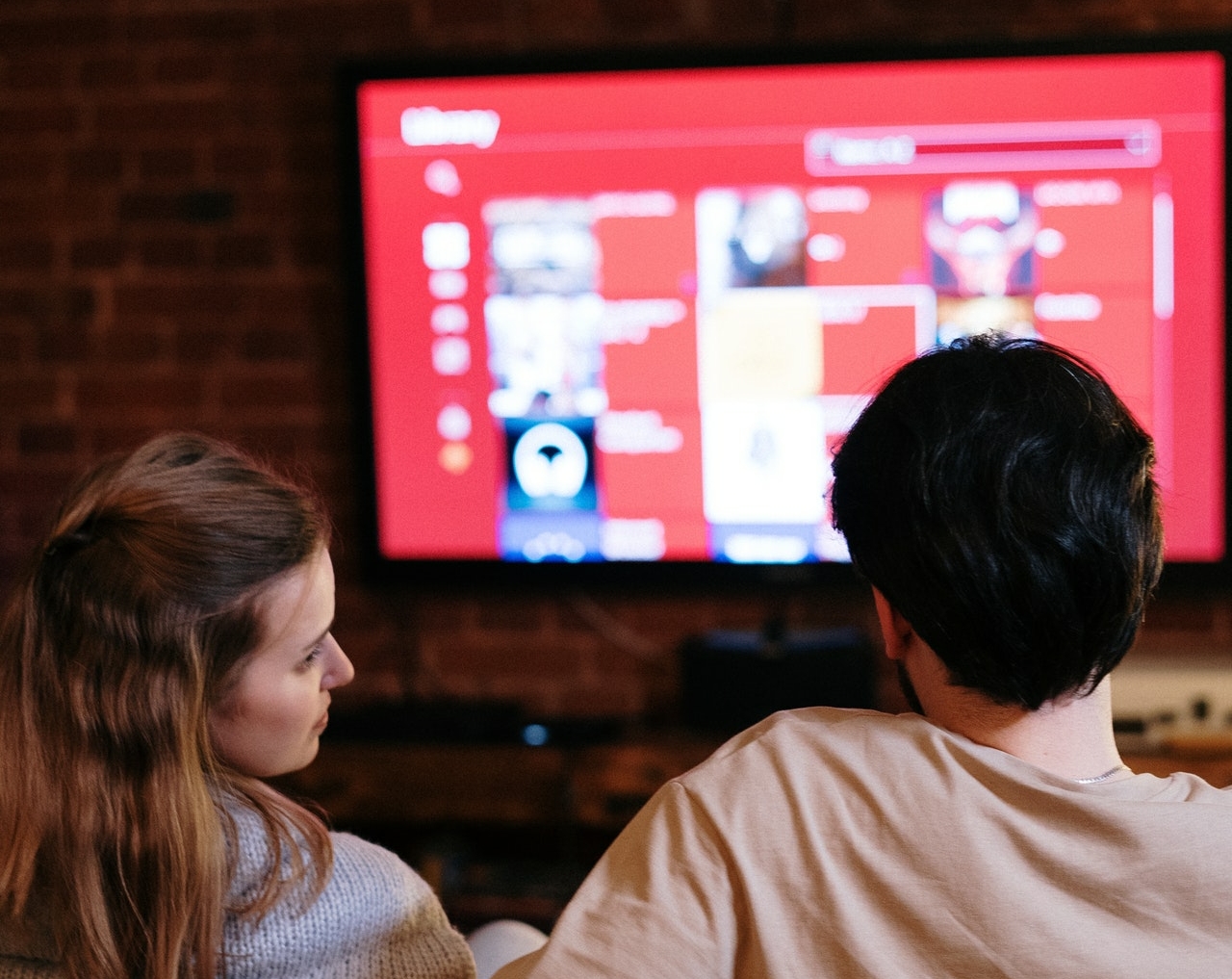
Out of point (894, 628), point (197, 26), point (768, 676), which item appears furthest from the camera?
point (197, 26)

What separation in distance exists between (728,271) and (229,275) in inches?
45.1

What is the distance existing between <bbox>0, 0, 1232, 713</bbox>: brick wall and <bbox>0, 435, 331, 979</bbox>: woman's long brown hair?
191cm

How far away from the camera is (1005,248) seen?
106 inches

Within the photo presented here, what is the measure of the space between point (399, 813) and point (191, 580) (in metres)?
1.79

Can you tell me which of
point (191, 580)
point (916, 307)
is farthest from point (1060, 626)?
point (916, 307)

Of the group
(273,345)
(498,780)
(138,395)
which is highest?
(273,345)

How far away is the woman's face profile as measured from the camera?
3.79 ft

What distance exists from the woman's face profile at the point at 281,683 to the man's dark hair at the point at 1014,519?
20.4 inches

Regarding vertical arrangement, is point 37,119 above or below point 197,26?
below

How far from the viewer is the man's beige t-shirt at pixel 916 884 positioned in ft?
2.89

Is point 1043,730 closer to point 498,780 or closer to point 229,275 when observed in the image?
point 498,780

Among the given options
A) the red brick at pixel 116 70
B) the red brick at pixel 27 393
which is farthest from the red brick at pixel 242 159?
the red brick at pixel 27 393

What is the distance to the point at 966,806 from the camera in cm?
89

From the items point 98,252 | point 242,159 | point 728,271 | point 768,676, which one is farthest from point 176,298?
point 768,676
